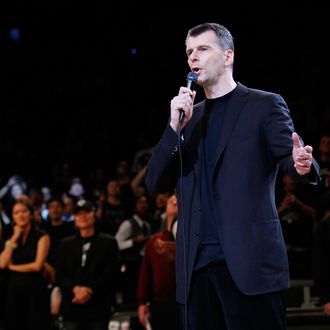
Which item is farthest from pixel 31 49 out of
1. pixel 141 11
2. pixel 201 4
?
pixel 201 4

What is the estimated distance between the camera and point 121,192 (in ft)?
27.5

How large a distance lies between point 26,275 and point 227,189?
15.3 ft

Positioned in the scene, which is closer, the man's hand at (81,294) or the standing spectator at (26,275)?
the man's hand at (81,294)

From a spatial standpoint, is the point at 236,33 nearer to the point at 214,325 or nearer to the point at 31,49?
the point at 31,49

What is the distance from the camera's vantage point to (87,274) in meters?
6.81

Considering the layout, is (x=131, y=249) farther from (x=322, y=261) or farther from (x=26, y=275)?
(x=322, y=261)

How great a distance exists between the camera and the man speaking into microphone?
105 inches

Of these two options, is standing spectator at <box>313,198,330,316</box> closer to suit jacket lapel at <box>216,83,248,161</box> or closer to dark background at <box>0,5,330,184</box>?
dark background at <box>0,5,330,184</box>

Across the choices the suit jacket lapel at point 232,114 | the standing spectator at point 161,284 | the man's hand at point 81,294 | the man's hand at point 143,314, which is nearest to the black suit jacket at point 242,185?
the suit jacket lapel at point 232,114

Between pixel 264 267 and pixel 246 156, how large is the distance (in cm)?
40

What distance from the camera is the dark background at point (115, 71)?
9.90m

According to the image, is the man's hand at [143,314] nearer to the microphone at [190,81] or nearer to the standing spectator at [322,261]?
the standing spectator at [322,261]

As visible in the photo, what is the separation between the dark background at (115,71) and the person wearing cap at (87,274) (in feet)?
9.55

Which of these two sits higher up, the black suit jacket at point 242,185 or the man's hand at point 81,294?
the black suit jacket at point 242,185
